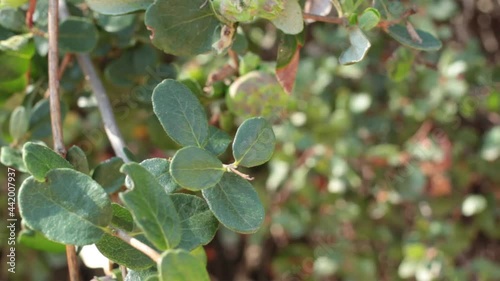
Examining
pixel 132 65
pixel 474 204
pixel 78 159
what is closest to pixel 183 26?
pixel 78 159

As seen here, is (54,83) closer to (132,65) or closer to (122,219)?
(122,219)

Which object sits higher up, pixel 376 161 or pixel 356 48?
pixel 356 48

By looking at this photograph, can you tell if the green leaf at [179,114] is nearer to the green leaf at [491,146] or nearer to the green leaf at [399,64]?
the green leaf at [399,64]

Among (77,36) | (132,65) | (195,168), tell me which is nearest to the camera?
(195,168)

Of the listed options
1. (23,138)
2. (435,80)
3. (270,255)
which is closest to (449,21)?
(435,80)

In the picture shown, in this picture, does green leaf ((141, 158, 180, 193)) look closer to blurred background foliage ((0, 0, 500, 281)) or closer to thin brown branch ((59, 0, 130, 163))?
thin brown branch ((59, 0, 130, 163))

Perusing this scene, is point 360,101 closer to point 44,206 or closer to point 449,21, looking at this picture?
point 449,21
